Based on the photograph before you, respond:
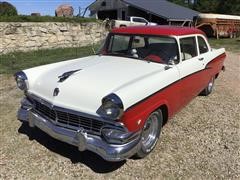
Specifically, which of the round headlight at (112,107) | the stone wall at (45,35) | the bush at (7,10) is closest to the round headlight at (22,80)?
the round headlight at (112,107)

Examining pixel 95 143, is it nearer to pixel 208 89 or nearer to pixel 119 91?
pixel 119 91

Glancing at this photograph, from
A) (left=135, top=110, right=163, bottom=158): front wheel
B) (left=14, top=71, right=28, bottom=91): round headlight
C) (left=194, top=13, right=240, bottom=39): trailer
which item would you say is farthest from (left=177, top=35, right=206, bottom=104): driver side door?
(left=194, top=13, right=240, bottom=39): trailer

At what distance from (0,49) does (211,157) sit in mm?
10223

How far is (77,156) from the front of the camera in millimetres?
4273

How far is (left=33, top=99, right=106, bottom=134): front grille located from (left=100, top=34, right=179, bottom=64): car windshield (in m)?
1.67

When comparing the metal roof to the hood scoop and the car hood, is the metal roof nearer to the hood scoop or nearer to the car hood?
the car hood

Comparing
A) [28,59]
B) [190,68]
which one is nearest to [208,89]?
[190,68]

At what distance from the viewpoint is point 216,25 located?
26156 millimetres

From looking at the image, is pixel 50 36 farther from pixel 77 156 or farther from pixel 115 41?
pixel 77 156

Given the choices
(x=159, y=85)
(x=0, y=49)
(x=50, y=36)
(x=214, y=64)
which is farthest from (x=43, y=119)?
(x=50, y=36)

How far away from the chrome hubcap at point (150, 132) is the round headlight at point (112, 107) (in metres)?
0.75

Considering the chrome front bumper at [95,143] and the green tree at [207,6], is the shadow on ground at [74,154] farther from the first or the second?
the green tree at [207,6]

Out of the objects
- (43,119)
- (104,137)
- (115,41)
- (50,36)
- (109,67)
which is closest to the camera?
(104,137)

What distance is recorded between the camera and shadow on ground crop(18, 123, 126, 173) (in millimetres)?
4035
